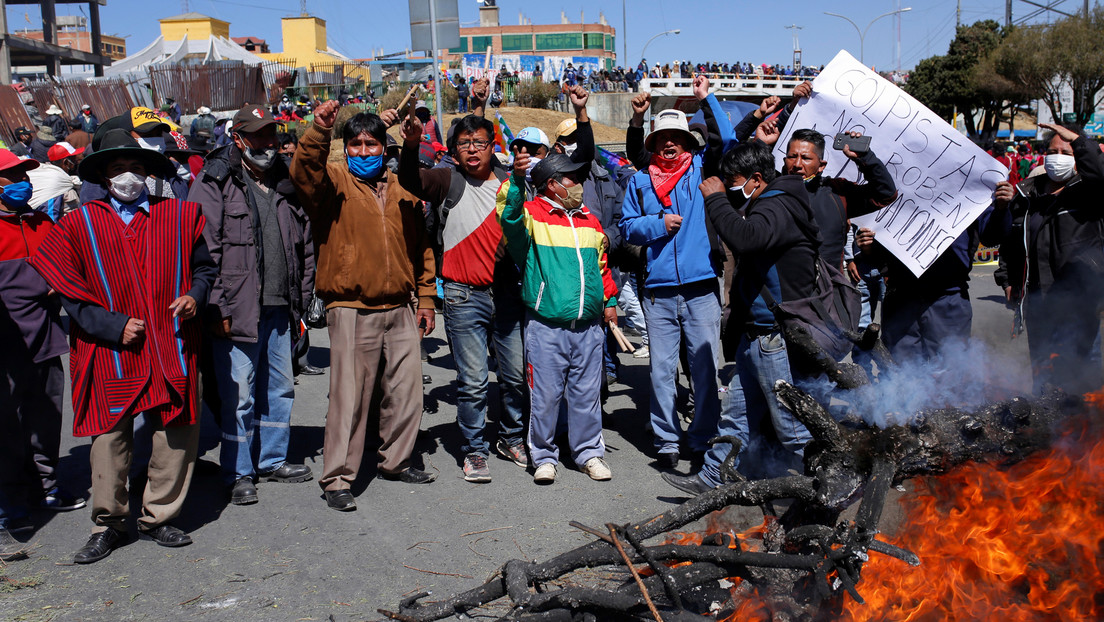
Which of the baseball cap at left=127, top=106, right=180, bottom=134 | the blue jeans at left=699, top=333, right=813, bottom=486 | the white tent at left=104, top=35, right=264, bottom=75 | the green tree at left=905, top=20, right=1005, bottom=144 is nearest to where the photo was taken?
the blue jeans at left=699, top=333, right=813, bottom=486

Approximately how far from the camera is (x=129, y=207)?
4117mm

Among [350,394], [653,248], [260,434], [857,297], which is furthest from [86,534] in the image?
[857,297]

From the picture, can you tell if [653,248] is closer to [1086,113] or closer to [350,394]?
[350,394]

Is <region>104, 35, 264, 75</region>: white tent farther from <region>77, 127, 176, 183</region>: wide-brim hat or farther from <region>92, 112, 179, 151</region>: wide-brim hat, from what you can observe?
<region>77, 127, 176, 183</region>: wide-brim hat

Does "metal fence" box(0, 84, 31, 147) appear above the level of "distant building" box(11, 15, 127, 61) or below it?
below

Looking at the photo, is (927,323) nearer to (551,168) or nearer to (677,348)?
(677,348)

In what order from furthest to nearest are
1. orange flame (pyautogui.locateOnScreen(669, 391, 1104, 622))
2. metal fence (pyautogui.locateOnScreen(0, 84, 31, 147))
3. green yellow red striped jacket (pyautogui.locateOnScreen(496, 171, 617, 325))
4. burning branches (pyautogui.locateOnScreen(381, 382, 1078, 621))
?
metal fence (pyautogui.locateOnScreen(0, 84, 31, 147)) < green yellow red striped jacket (pyautogui.locateOnScreen(496, 171, 617, 325)) < orange flame (pyautogui.locateOnScreen(669, 391, 1104, 622)) < burning branches (pyautogui.locateOnScreen(381, 382, 1078, 621))

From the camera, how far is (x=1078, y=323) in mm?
5414

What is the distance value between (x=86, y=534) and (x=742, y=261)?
408 cm

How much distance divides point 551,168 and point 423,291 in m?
1.22

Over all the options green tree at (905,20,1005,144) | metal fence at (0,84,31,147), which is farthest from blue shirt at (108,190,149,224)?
green tree at (905,20,1005,144)

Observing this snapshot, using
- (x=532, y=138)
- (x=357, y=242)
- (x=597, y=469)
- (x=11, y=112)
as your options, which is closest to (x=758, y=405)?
(x=597, y=469)

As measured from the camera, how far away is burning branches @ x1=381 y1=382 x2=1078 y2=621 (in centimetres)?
285

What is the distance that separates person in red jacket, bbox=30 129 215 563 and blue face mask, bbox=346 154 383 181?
38.5 inches
